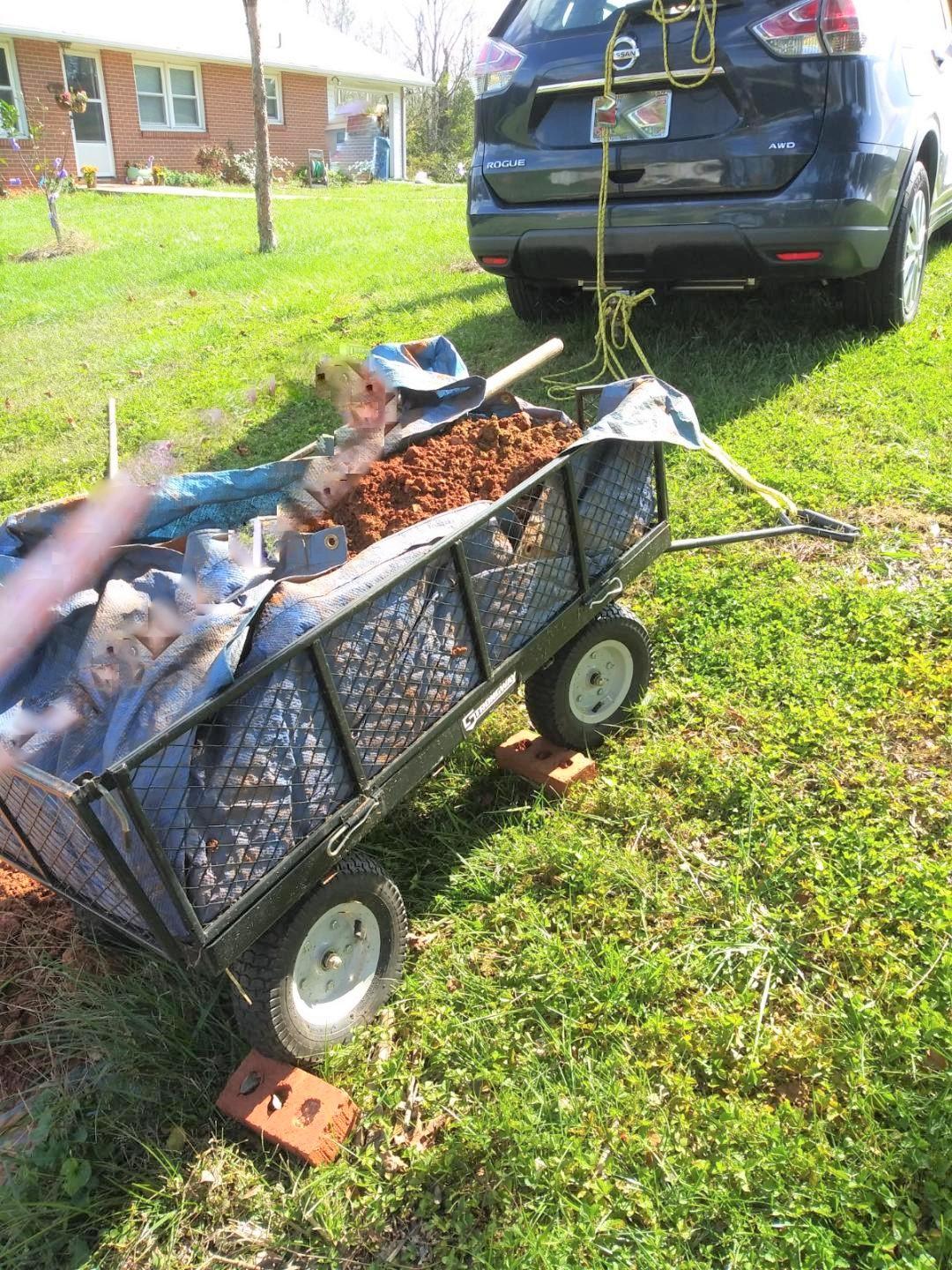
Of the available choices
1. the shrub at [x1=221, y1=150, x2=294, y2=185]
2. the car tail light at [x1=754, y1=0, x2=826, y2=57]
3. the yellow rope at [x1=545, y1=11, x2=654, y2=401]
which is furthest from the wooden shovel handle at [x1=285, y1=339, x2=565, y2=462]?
the shrub at [x1=221, y1=150, x2=294, y2=185]

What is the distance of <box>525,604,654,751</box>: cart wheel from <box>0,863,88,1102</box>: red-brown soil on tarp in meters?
1.51

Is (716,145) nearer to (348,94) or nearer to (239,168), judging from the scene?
(239,168)

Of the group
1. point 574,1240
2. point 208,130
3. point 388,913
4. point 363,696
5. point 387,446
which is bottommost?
point 574,1240

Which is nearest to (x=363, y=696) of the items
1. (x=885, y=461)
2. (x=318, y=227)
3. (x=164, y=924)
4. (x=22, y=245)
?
(x=164, y=924)

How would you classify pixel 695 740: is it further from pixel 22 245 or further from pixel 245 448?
pixel 22 245

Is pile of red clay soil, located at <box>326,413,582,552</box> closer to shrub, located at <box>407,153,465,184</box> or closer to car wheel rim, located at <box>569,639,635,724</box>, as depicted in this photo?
car wheel rim, located at <box>569,639,635,724</box>

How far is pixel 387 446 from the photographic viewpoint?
10.4 ft

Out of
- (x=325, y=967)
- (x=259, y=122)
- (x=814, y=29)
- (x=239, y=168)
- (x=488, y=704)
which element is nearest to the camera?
(x=325, y=967)

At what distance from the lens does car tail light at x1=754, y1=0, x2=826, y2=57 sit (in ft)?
14.5

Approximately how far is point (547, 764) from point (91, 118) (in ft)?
85.4

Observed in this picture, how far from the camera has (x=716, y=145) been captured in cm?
467

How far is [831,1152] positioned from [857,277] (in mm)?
4865

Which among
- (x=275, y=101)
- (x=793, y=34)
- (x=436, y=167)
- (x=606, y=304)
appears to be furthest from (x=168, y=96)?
(x=793, y=34)

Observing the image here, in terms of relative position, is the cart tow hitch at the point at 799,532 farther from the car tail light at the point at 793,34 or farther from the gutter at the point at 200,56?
the gutter at the point at 200,56
